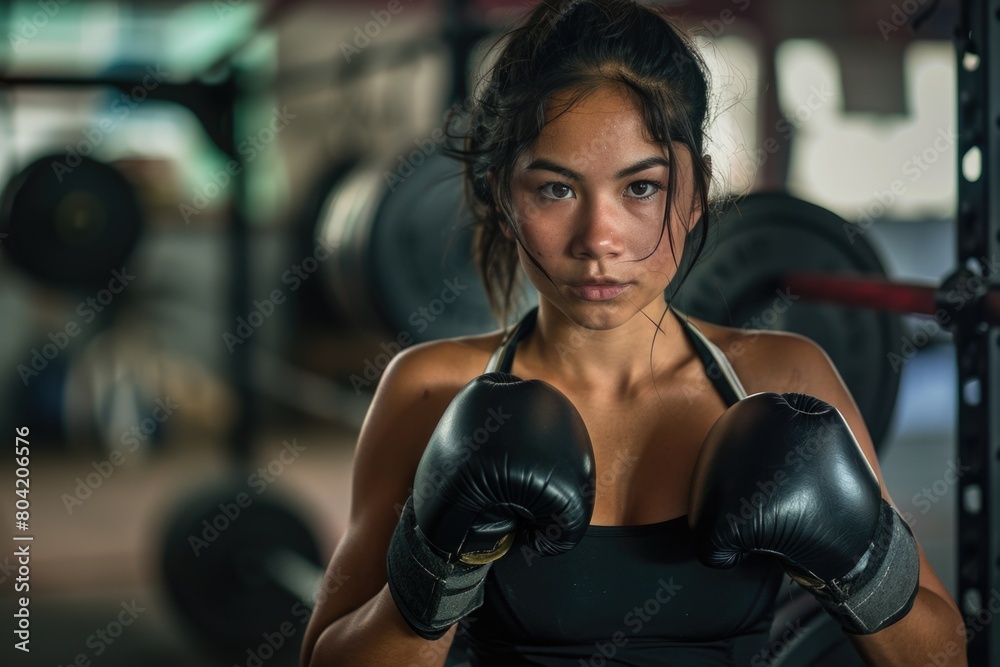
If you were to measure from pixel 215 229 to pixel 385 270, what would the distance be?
3.31 meters

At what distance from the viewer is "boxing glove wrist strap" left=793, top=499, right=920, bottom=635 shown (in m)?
0.95

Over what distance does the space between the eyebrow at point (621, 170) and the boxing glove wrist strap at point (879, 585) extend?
43 centimetres

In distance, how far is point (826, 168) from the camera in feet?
20.6

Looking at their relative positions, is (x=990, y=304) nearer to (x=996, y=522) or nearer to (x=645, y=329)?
(x=996, y=522)

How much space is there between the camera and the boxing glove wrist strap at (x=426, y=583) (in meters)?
0.96

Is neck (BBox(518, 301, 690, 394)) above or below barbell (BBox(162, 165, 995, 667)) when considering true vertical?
above

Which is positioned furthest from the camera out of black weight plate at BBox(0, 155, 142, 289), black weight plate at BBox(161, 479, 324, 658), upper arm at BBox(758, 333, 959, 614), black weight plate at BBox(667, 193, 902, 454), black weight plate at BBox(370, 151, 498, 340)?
black weight plate at BBox(161, 479, 324, 658)

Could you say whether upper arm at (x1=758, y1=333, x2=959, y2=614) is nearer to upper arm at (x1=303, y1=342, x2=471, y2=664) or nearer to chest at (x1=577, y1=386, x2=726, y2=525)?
chest at (x1=577, y1=386, x2=726, y2=525)

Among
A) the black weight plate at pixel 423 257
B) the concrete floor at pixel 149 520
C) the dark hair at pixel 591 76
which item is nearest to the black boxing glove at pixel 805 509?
the dark hair at pixel 591 76

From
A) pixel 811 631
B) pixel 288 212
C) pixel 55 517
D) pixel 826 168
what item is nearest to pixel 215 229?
pixel 288 212

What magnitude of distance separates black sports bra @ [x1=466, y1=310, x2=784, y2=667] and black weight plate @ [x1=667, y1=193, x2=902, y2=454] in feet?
2.37

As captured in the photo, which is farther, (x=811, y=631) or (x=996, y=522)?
(x=811, y=631)

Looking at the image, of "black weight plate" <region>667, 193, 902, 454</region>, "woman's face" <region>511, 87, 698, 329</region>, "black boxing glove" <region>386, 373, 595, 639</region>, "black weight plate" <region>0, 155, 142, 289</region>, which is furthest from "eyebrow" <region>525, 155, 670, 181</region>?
"black weight plate" <region>0, 155, 142, 289</region>

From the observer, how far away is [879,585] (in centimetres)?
96
